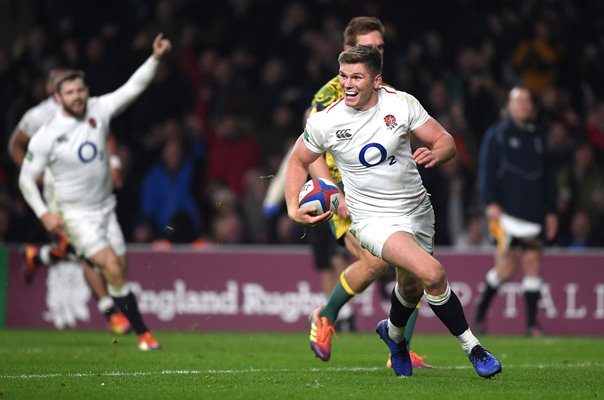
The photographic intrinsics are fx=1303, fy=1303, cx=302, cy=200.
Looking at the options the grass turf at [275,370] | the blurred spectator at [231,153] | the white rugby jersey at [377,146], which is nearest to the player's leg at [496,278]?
the grass turf at [275,370]

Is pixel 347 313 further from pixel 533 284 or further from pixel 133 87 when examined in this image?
pixel 133 87

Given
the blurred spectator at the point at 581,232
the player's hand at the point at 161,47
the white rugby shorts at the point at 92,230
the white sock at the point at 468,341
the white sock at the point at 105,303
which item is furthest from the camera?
the blurred spectator at the point at 581,232

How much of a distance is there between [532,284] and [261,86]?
5.95 meters

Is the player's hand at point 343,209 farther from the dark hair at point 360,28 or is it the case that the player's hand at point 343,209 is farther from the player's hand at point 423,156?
the player's hand at point 423,156

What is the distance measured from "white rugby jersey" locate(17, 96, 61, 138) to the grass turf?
7.27 ft

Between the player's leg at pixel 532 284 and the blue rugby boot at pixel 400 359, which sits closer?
the blue rugby boot at pixel 400 359

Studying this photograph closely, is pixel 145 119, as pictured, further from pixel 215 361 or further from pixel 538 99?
pixel 215 361

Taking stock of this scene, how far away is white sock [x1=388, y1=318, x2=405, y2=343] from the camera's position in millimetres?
9125

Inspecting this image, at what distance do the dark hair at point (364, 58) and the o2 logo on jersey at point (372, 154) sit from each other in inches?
19.6

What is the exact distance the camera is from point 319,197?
8414mm

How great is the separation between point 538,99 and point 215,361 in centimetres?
1002

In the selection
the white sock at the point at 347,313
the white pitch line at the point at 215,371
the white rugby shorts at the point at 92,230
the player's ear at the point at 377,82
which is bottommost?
the white sock at the point at 347,313

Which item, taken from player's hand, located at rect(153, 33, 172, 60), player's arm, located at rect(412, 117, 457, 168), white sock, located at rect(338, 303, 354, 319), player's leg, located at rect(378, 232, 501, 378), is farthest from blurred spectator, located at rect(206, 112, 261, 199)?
player's leg, located at rect(378, 232, 501, 378)

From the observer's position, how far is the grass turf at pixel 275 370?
314 inches
